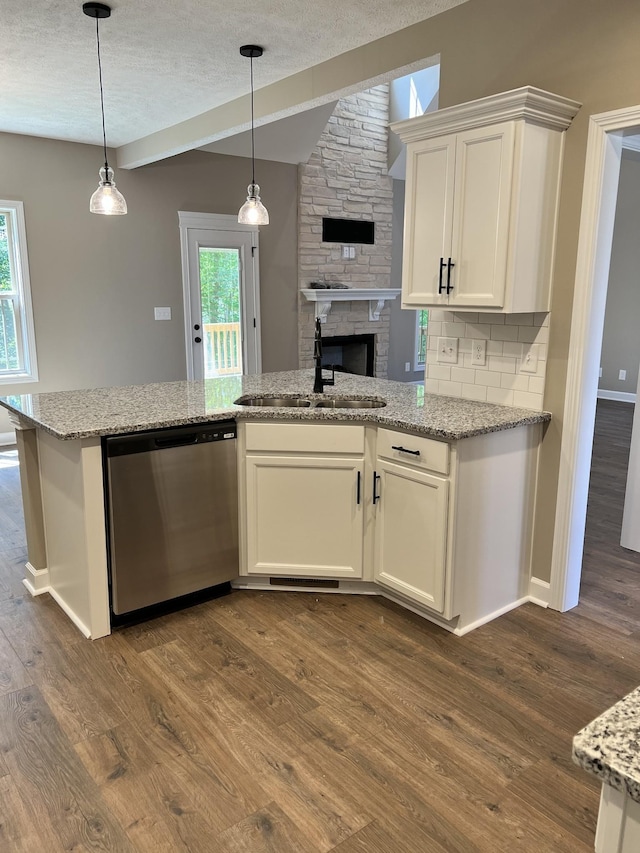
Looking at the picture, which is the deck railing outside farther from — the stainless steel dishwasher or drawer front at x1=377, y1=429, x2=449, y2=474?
drawer front at x1=377, y1=429, x2=449, y2=474

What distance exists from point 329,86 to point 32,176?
3.03m

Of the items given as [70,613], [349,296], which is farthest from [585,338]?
[349,296]

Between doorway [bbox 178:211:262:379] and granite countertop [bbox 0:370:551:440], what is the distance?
2.91 meters

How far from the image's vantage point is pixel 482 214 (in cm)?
267

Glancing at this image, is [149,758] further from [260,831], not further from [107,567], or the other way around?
[107,567]

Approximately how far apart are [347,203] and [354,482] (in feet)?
16.3

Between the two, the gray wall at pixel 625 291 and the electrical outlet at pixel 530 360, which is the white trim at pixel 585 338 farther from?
the gray wall at pixel 625 291

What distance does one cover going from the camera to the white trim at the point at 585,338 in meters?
2.55

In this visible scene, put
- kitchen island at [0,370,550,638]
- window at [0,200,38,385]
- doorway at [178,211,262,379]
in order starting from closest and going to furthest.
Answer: kitchen island at [0,370,550,638], window at [0,200,38,385], doorway at [178,211,262,379]

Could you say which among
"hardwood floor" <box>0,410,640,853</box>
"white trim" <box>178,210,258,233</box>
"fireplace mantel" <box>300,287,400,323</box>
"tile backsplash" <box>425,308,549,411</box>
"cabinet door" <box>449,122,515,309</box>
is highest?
"white trim" <box>178,210,258,233</box>

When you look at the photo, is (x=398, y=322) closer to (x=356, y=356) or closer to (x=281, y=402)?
(x=356, y=356)

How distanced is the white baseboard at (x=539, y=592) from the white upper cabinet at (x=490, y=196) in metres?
1.23

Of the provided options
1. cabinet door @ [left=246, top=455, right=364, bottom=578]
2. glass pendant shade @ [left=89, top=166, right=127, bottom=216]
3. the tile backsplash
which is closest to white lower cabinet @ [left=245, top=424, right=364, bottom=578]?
cabinet door @ [left=246, top=455, right=364, bottom=578]

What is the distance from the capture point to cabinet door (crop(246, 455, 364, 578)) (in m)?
2.91
